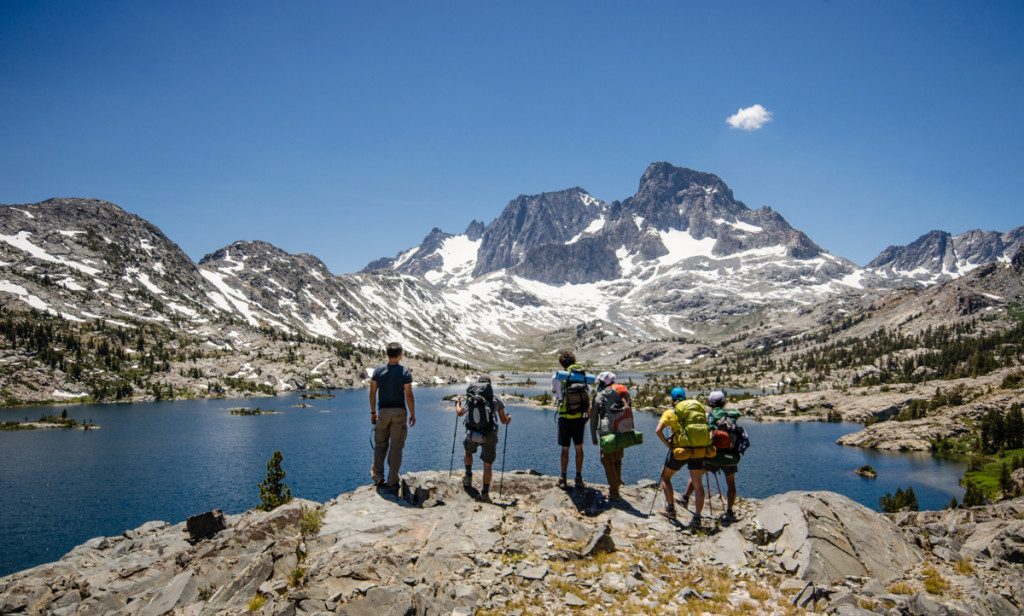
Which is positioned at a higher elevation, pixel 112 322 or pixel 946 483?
pixel 112 322

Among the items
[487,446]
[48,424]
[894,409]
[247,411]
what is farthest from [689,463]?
[48,424]

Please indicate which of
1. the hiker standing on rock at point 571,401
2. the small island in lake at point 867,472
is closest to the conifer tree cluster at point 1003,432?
the small island in lake at point 867,472

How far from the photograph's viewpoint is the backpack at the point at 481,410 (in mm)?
17406

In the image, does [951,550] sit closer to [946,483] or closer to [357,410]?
[946,483]

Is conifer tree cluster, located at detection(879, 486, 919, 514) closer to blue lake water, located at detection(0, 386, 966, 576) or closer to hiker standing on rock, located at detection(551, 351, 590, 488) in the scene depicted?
blue lake water, located at detection(0, 386, 966, 576)

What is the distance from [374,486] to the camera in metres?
18.1

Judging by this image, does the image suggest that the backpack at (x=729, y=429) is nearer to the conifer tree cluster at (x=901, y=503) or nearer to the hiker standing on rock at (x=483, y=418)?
the hiker standing on rock at (x=483, y=418)

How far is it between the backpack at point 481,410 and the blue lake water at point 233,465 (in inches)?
1592

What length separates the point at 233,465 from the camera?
71062mm

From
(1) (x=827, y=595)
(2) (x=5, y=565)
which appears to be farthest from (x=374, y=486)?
(2) (x=5, y=565)

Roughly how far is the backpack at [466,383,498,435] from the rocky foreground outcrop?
8.69 feet

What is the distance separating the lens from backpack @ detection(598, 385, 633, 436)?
17.3m

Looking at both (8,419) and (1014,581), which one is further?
(8,419)

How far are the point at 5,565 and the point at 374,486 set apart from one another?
41.4 m
